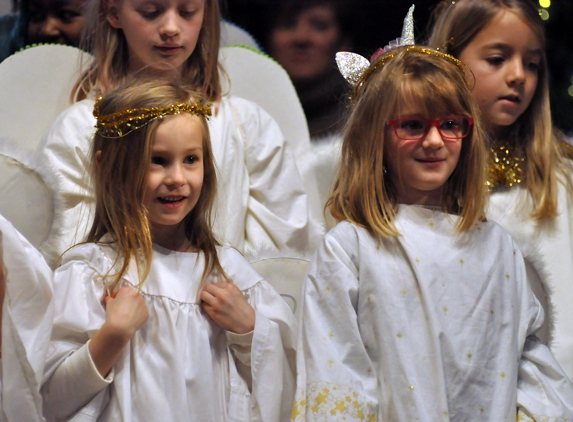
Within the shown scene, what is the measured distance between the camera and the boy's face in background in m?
2.96

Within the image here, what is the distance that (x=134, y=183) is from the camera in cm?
200

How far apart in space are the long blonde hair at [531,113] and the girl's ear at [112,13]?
3.28 ft

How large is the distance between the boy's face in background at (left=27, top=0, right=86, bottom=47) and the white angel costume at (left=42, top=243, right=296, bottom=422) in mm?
1246

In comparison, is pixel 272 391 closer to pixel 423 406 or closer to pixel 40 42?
pixel 423 406

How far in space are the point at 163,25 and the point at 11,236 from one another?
1038mm

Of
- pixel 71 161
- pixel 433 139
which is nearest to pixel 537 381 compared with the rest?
pixel 433 139

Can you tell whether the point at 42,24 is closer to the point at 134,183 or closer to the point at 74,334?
the point at 134,183

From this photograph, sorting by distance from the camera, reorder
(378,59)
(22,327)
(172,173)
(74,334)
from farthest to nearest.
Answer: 1. (378,59)
2. (172,173)
3. (74,334)
4. (22,327)

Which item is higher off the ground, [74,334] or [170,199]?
[170,199]

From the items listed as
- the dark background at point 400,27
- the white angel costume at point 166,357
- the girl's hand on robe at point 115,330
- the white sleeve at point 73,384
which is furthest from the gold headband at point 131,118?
the dark background at point 400,27

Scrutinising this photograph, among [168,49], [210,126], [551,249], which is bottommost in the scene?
[551,249]

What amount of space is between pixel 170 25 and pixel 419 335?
1238mm

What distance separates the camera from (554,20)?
3209 mm

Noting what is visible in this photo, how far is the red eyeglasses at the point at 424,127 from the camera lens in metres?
2.03
